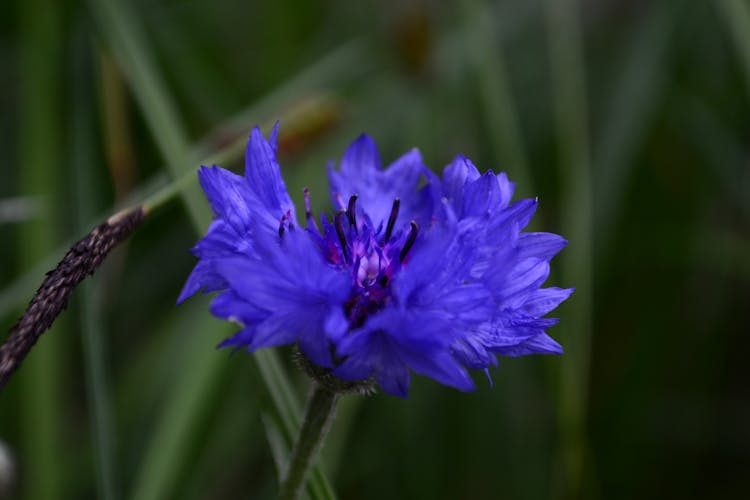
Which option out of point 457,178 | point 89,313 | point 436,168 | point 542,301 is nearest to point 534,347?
point 542,301

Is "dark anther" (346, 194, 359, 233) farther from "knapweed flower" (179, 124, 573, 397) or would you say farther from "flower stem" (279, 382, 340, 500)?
"flower stem" (279, 382, 340, 500)

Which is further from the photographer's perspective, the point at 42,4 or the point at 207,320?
the point at 42,4

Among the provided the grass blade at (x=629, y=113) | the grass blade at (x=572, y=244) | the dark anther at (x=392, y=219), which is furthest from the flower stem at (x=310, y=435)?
the grass blade at (x=629, y=113)

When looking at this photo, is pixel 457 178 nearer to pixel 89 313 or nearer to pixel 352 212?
pixel 352 212

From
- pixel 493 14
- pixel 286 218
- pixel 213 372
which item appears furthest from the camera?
pixel 493 14

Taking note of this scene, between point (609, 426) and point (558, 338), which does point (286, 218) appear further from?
point (609, 426)

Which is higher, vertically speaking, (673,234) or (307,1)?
(307,1)

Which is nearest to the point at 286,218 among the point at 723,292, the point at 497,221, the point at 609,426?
the point at 497,221
